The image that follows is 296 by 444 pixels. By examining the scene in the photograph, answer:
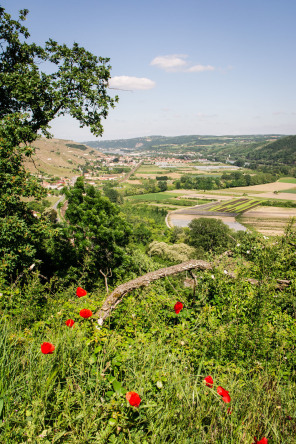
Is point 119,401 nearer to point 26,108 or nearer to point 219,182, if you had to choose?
point 26,108

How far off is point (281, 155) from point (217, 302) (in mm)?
227076

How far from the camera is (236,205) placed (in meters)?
76.1

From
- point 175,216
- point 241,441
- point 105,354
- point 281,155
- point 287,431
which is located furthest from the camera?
point 281,155

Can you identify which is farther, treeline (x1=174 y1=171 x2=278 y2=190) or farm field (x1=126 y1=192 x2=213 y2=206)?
treeline (x1=174 y1=171 x2=278 y2=190)

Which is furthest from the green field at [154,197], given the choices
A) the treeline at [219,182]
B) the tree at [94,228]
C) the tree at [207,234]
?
the tree at [94,228]

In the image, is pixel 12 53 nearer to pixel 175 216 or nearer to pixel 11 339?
pixel 11 339

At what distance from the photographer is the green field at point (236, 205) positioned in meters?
70.2

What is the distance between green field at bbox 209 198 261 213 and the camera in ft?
230

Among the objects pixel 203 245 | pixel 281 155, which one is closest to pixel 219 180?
pixel 203 245

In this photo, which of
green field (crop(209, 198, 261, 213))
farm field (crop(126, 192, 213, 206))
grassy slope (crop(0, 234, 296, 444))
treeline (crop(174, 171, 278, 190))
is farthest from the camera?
treeline (crop(174, 171, 278, 190))

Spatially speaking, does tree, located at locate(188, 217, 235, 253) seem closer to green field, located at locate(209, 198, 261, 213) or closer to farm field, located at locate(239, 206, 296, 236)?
farm field, located at locate(239, 206, 296, 236)

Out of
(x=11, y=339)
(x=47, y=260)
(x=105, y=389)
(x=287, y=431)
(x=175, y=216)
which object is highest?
(x=11, y=339)

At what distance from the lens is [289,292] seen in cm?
489

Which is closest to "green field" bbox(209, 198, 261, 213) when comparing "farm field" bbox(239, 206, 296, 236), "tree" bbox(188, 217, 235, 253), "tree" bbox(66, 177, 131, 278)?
"farm field" bbox(239, 206, 296, 236)
